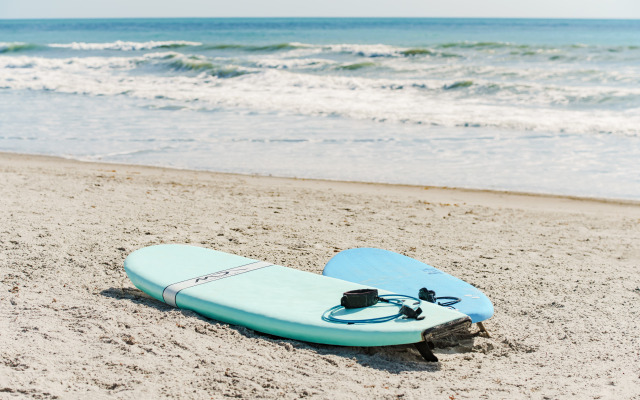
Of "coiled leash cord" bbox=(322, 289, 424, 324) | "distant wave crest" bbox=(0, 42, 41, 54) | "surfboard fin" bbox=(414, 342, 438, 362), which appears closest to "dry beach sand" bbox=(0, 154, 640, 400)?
"surfboard fin" bbox=(414, 342, 438, 362)

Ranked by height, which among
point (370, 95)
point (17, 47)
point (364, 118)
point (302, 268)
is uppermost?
point (17, 47)

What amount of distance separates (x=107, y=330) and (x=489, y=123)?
27.4ft

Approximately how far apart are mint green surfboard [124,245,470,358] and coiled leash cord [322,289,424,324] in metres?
0.03

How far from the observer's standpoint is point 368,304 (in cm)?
296

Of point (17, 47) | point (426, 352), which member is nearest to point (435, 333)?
point (426, 352)

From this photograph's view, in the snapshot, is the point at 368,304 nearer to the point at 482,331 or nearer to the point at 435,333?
the point at 435,333

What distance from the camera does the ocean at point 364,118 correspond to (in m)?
7.40

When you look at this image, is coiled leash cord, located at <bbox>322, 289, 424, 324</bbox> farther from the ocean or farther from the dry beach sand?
the ocean

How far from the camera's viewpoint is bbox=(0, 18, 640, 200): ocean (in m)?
7.40

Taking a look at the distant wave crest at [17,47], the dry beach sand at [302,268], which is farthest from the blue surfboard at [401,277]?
the distant wave crest at [17,47]

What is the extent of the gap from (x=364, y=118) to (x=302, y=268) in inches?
281

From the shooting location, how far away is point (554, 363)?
278cm

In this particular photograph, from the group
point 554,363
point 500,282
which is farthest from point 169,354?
point 500,282

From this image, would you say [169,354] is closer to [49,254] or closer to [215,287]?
[215,287]
